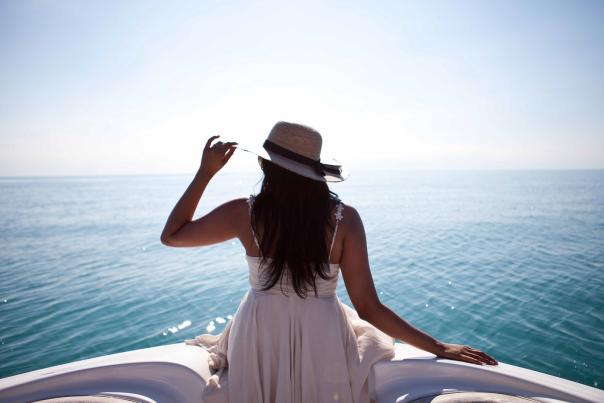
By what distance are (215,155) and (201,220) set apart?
353 mm

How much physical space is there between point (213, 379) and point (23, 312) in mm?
7781

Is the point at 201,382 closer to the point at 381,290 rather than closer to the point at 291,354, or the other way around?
the point at 291,354

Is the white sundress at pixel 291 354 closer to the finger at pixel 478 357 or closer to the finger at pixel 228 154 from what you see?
the finger at pixel 228 154

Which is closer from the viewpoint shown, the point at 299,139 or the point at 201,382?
the point at 299,139

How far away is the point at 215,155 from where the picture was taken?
181 cm

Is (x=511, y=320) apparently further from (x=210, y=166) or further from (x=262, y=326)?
(x=210, y=166)

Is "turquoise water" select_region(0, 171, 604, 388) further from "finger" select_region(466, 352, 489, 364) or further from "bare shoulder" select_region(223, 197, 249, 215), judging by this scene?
"bare shoulder" select_region(223, 197, 249, 215)

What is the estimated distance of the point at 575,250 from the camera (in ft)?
39.7

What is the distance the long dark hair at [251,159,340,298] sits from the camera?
5.57ft

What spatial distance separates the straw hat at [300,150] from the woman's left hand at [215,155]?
0.08 meters

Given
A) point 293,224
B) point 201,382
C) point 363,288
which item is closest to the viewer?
point 293,224

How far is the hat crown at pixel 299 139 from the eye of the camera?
1771 mm

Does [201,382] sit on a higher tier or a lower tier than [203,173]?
lower

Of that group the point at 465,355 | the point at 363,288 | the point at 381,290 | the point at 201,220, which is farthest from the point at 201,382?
the point at 381,290
